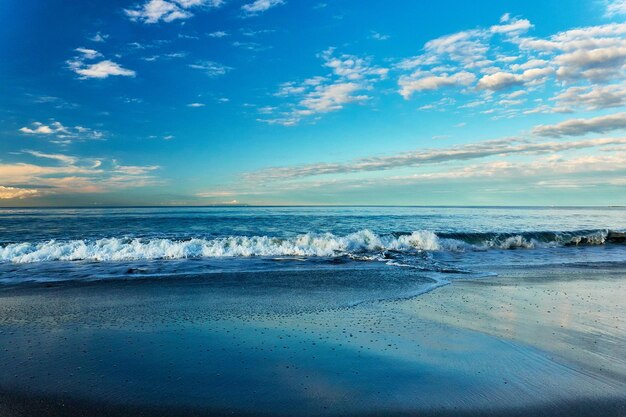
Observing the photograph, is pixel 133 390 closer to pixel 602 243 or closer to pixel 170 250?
pixel 170 250

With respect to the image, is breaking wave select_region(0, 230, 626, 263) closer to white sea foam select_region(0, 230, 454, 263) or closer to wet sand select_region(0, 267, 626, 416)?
white sea foam select_region(0, 230, 454, 263)

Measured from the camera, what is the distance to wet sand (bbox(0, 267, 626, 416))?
449 centimetres

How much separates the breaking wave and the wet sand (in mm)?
8422

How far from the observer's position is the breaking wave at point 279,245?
1814 cm

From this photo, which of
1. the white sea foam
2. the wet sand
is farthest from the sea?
the wet sand

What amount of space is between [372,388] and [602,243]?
96.5ft

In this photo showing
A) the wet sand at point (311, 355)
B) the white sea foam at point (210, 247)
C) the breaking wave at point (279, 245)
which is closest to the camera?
the wet sand at point (311, 355)

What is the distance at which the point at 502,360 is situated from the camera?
18.9 ft

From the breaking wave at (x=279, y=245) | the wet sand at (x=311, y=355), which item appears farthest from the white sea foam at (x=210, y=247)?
the wet sand at (x=311, y=355)

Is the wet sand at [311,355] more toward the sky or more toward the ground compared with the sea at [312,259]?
more toward the sky

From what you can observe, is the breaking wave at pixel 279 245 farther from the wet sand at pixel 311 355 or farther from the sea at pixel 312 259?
the wet sand at pixel 311 355

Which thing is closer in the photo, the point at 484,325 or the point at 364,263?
the point at 484,325

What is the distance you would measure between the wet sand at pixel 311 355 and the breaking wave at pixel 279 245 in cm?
842

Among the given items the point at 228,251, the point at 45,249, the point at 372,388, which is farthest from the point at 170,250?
the point at 372,388
